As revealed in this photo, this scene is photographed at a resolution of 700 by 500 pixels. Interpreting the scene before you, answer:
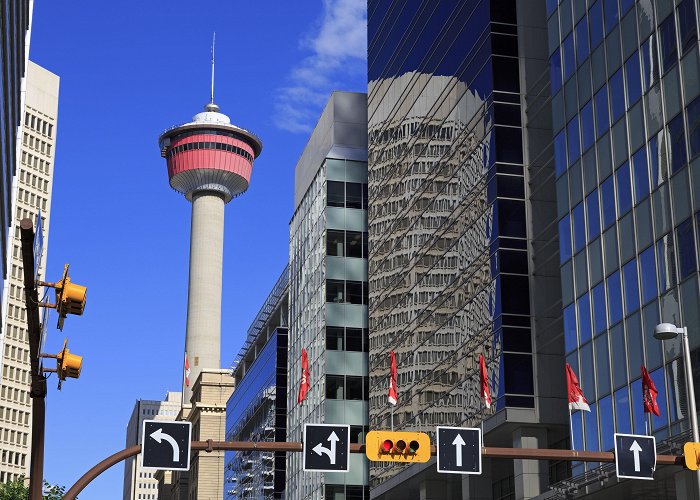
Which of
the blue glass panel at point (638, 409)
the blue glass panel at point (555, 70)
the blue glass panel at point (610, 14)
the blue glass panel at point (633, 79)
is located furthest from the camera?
the blue glass panel at point (555, 70)

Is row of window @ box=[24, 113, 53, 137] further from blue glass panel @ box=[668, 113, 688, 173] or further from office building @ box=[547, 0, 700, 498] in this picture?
blue glass panel @ box=[668, 113, 688, 173]

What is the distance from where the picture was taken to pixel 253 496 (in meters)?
113

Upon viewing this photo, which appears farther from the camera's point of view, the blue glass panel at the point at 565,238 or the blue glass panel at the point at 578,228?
the blue glass panel at the point at 565,238

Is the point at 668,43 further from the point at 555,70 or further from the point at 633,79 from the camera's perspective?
the point at 555,70

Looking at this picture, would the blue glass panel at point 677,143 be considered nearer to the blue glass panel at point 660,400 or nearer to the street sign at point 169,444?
the blue glass panel at point 660,400

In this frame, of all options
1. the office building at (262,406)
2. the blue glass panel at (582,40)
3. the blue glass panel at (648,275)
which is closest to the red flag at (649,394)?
the blue glass panel at (648,275)

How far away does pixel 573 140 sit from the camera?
52.7m

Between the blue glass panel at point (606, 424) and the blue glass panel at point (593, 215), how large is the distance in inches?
278

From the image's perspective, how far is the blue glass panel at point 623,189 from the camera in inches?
1853

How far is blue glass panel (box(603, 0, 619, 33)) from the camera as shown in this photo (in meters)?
49.2

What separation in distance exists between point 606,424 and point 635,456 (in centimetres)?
1821

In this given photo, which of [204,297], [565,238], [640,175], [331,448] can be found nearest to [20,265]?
[204,297]

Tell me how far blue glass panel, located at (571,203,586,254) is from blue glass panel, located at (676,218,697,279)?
818 cm

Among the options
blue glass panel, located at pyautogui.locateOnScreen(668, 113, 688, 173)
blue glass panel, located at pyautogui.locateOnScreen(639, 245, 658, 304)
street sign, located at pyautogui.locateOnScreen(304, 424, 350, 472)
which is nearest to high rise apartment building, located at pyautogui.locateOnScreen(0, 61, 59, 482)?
blue glass panel, located at pyautogui.locateOnScreen(639, 245, 658, 304)
